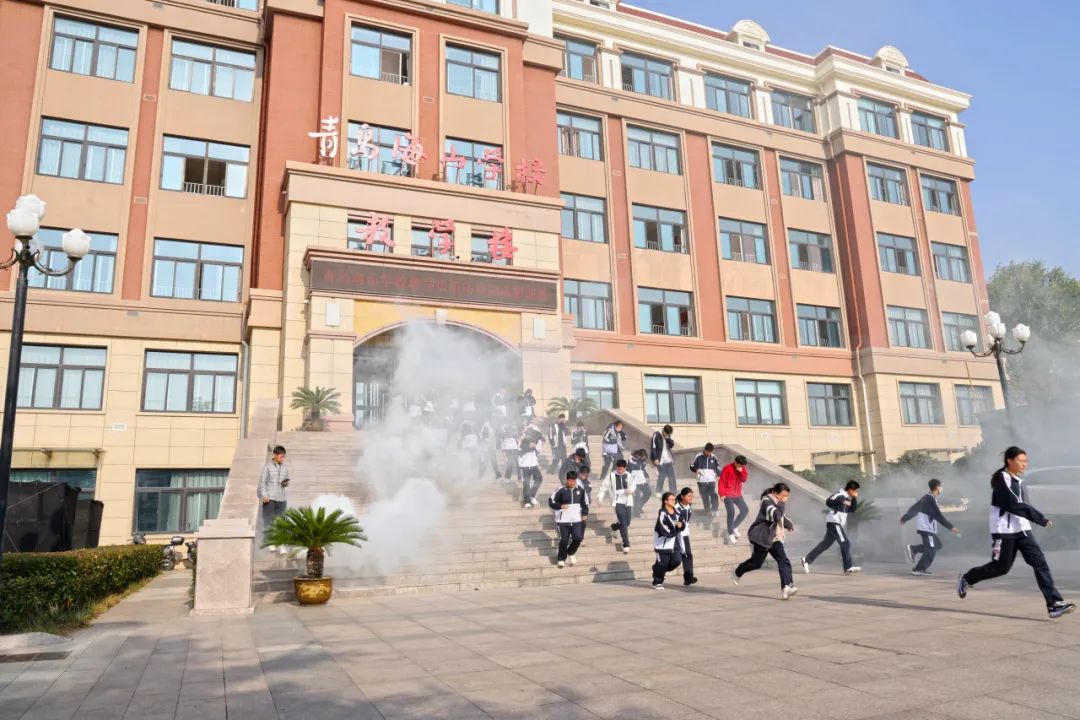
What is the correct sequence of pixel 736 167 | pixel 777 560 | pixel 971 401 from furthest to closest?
pixel 971 401, pixel 736 167, pixel 777 560

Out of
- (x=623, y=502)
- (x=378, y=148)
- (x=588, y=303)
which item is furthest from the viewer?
(x=588, y=303)

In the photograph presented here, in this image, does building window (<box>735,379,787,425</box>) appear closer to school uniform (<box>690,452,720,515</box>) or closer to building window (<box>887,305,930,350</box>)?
building window (<box>887,305,930,350</box>)

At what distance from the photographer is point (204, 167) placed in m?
22.8

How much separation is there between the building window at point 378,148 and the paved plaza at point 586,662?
15.6 m

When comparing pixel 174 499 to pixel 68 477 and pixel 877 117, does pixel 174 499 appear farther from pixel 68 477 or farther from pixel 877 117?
pixel 877 117

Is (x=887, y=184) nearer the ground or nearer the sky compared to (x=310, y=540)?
nearer the sky

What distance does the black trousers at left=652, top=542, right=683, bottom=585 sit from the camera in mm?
10883

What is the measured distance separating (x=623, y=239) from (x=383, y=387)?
36.2ft

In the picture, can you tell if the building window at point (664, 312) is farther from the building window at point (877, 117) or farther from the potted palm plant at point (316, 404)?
the building window at point (877, 117)

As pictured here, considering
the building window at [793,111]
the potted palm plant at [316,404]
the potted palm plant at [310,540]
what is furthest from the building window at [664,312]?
the potted palm plant at [310,540]

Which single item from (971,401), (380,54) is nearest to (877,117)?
(971,401)

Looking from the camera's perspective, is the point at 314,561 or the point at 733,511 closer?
the point at 314,561

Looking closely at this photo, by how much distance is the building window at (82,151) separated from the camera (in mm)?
21203

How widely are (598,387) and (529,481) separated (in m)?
11.8
